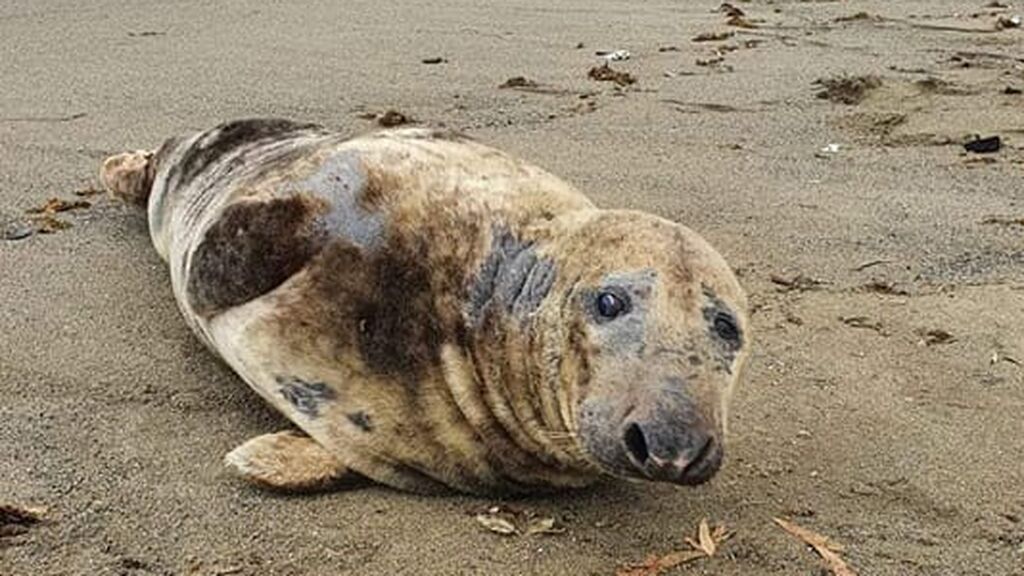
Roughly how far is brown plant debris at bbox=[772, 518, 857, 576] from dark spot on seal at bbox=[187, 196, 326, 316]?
41.3 inches

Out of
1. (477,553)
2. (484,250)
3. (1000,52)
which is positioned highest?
(484,250)

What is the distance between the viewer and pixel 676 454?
2.25 metres

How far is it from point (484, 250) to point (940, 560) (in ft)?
3.31

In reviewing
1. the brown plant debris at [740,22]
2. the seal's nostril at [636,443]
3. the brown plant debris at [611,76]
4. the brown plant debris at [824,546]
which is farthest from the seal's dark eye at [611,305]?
the brown plant debris at [740,22]

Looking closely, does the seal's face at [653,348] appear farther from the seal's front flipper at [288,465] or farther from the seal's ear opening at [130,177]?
the seal's ear opening at [130,177]

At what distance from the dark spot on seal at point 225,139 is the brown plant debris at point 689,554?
6.21 ft

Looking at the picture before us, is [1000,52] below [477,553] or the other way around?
below

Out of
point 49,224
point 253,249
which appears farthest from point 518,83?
point 253,249

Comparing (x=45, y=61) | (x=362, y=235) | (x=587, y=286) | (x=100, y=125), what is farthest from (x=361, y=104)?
(x=587, y=286)

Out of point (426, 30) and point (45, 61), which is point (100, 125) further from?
point (426, 30)

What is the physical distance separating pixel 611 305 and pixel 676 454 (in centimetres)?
37

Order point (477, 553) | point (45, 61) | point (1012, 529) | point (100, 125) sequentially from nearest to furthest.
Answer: point (477, 553)
point (1012, 529)
point (100, 125)
point (45, 61)

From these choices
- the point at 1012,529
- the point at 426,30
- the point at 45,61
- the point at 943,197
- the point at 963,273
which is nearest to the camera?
the point at 1012,529

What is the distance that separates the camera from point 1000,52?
7.35m
